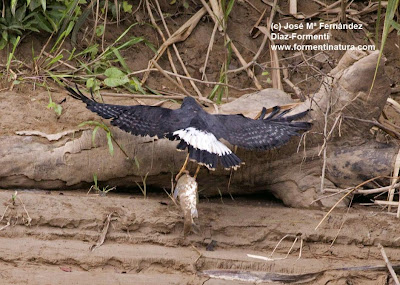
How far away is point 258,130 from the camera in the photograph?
15.9ft

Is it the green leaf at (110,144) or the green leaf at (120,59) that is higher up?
the green leaf at (120,59)

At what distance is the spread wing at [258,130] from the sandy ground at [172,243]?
0.45 m

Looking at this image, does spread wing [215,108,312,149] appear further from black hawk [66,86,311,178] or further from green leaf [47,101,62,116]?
green leaf [47,101,62,116]

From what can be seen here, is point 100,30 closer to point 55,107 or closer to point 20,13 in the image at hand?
point 20,13

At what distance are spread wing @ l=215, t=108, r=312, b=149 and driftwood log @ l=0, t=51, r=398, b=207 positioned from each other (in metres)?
0.18

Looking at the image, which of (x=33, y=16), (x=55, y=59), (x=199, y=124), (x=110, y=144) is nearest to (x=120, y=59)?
(x=55, y=59)

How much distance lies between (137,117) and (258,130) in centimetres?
77

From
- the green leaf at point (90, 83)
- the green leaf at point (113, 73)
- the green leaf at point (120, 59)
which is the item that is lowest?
the green leaf at point (90, 83)

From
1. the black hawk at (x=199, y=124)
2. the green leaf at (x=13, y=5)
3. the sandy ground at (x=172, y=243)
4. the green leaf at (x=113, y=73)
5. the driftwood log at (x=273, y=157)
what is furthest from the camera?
the green leaf at (x=113, y=73)

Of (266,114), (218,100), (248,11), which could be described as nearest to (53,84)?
(218,100)

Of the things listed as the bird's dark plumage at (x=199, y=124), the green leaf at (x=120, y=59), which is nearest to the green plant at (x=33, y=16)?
the green leaf at (x=120, y=59)

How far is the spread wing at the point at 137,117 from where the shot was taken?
4.78m

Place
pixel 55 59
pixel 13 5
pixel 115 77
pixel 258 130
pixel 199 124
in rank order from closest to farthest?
pixel 199 124 < pixel 258 130 < pixel 13 5 < pixel 55 59 < pixel 115 77

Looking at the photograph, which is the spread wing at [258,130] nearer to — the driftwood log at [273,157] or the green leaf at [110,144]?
the driftwood log at [273,157]
